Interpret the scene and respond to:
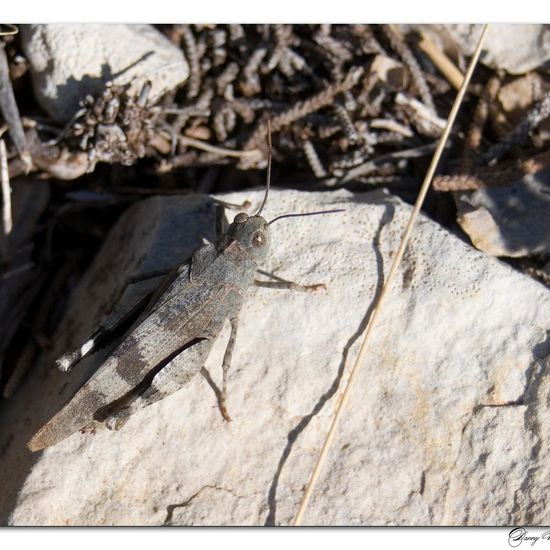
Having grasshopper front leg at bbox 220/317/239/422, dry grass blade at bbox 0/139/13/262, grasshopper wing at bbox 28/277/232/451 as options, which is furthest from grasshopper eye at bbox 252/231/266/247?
dry grass blade at bbox 0/139/13/262

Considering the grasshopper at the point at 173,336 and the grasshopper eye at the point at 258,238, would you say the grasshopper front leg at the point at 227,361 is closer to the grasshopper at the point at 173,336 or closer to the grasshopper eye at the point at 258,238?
the grasshopper at the point at 173,336

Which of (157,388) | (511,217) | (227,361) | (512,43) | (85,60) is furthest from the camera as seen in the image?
(512,43)

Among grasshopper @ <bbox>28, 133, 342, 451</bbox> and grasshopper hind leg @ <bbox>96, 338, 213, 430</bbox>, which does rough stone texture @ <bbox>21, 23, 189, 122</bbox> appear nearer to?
grasshopper @ <bbox>28, 133, 342, 451</bbox>

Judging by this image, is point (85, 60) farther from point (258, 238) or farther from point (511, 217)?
point (511, 217)

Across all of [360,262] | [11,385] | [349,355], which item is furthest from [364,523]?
[11,385]

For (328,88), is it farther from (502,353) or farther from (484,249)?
(502,353)

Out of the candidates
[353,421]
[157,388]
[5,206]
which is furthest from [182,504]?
[5,206]
